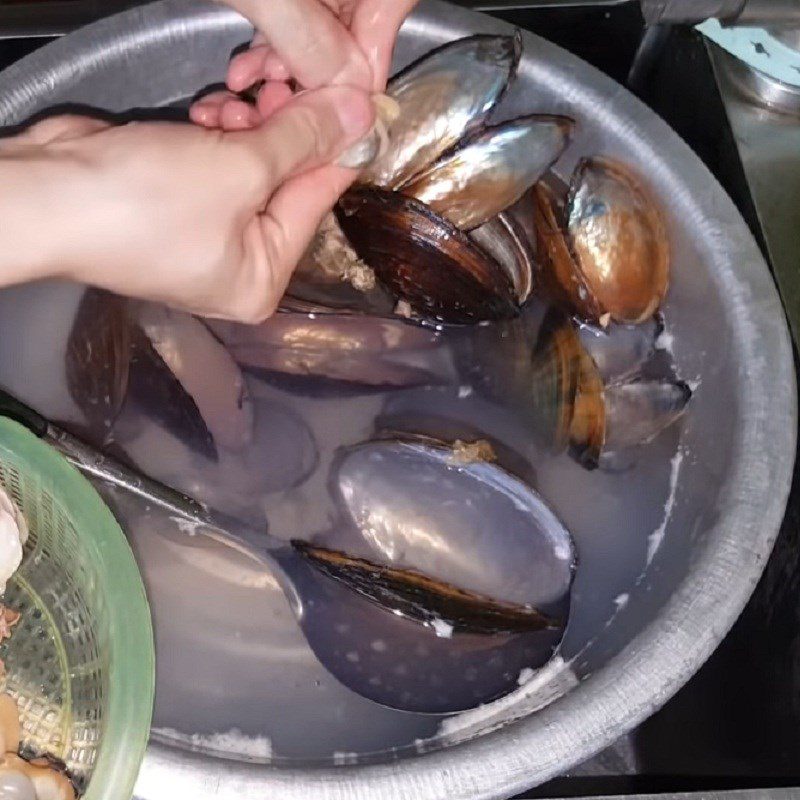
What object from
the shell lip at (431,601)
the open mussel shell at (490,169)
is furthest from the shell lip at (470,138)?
the shell lip at (431,601)

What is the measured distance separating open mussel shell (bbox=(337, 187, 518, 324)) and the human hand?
103 mm

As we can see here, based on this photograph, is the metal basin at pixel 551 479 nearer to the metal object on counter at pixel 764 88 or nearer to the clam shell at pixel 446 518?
the clam shell at pixel 446 518

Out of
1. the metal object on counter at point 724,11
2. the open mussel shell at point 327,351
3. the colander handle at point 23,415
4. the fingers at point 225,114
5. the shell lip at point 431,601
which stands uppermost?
the metal object on counter at point 724,11

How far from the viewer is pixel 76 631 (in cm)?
60

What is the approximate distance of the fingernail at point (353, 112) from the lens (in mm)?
673

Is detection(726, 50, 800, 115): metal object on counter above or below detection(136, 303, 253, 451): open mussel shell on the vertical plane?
above

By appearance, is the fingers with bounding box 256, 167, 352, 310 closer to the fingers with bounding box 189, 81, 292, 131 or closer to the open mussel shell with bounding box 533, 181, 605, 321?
the fingers with bounding box 189, 81, 292, 131

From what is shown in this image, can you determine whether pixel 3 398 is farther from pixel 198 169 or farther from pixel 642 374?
pixel 642 374

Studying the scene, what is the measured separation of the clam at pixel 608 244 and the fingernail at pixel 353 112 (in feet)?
0.67

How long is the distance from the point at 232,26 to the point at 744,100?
58cm

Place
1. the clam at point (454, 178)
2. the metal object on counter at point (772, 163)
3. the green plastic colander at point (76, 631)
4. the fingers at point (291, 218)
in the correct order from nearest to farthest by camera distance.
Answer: the green plastic colander at point (76, 631) → the fingers at point (291, 218) → the clam at point (454, 178) → the metal object on counter at point (772, 163)

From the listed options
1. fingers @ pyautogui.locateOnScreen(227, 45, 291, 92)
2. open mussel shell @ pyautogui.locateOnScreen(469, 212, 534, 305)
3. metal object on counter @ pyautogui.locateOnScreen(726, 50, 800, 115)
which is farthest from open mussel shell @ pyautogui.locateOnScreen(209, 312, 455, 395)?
metal object on counter @ pyautogui.locateOnScreen(726, 50, 800, 115)

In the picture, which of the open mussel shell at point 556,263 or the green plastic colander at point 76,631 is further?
the open mussel shell at point 556,263

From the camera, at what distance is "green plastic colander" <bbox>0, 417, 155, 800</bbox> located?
52 centimetres
